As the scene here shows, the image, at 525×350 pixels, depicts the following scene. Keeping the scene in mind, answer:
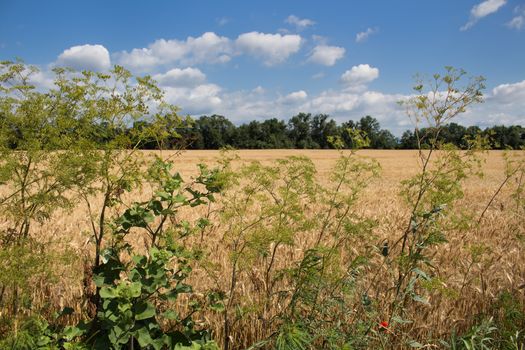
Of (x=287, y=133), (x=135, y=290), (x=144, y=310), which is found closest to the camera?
(x=135, y=290)

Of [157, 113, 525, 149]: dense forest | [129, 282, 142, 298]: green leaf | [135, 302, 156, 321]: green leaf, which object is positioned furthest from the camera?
[157, 113, 525, 149]: dense forest

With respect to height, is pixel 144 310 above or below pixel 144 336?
above

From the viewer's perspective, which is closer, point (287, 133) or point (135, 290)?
point (135, 290)

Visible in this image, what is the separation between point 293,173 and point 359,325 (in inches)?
51.0

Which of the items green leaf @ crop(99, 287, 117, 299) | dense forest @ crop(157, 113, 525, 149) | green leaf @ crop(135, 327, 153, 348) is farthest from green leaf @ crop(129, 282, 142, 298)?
dense forest @ crop(157, 113, 525, 149)

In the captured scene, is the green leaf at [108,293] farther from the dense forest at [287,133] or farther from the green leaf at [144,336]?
the dense forest at [287,133]

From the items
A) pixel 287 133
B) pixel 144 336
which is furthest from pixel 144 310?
pixel 287 133

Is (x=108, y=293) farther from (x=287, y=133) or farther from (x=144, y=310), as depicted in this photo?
(x=287, y=133)

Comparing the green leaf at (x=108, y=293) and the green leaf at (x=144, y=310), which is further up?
the green leaf at (x=108, y=293)

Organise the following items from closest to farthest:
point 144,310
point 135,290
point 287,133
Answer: point 135,290 → point 144,310 → point 287,133

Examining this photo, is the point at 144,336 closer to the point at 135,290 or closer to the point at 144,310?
the point at 144,310

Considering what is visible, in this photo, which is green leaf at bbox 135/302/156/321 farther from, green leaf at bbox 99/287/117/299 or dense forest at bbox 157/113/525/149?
dense forest at bbox 157/113/525/149

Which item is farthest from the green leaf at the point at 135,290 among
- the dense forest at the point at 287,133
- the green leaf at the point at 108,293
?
the dense forest at the point at 287,133

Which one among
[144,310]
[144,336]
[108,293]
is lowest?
[144,336]
